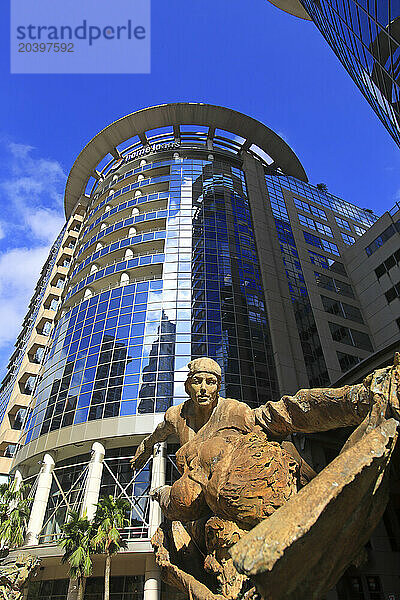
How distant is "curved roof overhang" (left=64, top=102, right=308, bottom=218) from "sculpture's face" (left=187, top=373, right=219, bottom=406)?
1821 inches

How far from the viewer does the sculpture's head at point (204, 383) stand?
A: 3826 millimetres

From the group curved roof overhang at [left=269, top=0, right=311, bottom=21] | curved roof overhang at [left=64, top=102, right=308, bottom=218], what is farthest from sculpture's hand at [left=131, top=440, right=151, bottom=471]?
curved roof overhang at [left=269, top=0, right=311, bottom=21]

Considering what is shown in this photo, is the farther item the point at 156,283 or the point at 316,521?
the point at 156,283

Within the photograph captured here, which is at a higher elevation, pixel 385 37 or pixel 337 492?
pixel 385 37

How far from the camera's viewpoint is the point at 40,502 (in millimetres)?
23078

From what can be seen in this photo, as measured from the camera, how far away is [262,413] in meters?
3.48

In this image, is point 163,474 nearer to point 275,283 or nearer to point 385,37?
point 275,283

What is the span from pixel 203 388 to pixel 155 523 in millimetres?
19866

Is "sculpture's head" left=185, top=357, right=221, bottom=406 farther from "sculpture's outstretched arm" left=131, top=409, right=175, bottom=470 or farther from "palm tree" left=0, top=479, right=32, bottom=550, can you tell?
"palm tree" left=0, top=479, right=32, bottom=550

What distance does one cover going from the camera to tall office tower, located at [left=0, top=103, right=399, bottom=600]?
76.5 feet

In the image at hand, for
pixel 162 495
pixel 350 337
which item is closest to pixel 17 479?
pixel 350 337

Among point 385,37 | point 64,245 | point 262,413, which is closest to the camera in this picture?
point 262,413

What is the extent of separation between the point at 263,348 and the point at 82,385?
1346cm

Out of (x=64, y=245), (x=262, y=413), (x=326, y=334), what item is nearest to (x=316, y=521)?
(x=262, y=413)
